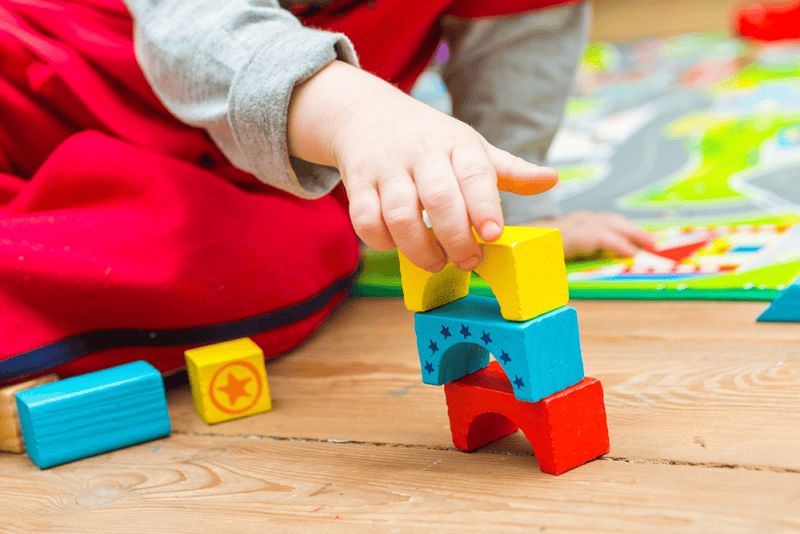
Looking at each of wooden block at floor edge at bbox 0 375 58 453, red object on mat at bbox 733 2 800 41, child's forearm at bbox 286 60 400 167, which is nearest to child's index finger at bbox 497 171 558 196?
child's forearm at bbox 286 60 400 167

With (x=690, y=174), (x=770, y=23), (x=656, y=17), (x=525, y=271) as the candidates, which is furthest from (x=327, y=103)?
(x=656, y=17)

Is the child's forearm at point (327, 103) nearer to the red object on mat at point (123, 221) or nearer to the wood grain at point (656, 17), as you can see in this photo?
the red object on mat at point (123, 221)

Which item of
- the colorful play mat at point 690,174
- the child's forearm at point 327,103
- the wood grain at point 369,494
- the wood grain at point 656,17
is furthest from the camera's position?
the wood grain at point 656,17

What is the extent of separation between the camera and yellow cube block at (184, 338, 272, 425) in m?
0.58

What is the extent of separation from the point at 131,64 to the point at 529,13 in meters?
0.50

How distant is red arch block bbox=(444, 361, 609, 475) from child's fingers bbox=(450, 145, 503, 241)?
108mm

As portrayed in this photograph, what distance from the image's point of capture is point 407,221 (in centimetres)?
41

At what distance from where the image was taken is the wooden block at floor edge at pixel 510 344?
0.41 m

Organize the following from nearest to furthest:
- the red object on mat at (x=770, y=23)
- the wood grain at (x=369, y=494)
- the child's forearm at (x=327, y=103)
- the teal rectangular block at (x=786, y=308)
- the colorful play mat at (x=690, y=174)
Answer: the wood grain at (x=369, y=494), the child's forearm at (x=327, y=103), the teal rectangular block at (x=786, y=308), the colorful play mat at (x=690, y=174), the red object on mat at (x=770, y=23)

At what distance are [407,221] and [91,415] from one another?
0.30 metres

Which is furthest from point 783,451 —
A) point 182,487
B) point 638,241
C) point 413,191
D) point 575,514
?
point 638,241

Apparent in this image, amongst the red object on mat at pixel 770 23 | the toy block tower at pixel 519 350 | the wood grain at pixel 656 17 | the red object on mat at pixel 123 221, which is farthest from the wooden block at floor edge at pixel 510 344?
the wood grain at pixel 656 17

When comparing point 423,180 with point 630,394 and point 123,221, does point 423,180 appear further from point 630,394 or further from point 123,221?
point 123,221

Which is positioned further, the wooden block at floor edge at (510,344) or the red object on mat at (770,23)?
the red object on mat at (770,23)
